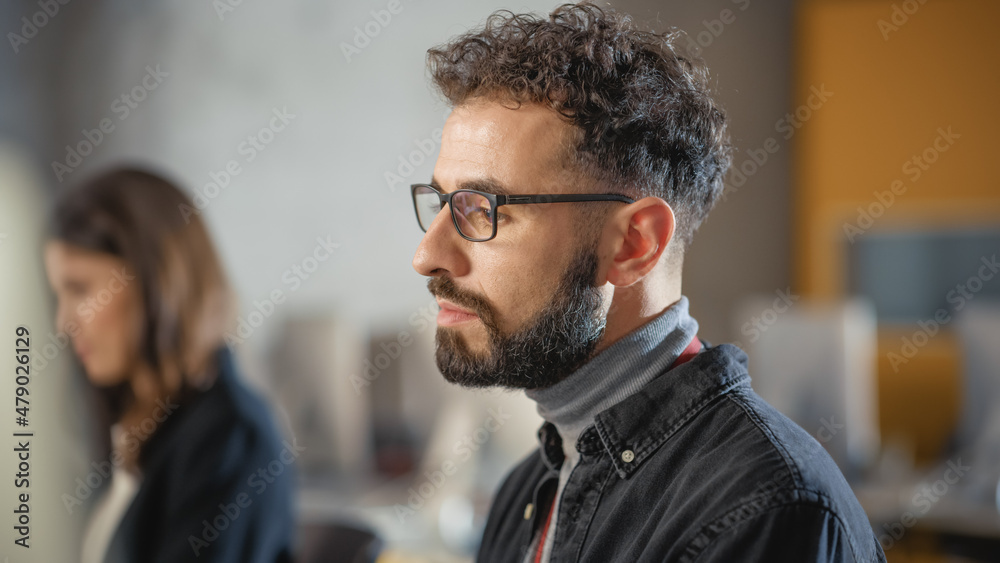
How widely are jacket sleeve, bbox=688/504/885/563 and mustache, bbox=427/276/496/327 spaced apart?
0.39m

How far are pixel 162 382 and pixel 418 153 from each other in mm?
3088

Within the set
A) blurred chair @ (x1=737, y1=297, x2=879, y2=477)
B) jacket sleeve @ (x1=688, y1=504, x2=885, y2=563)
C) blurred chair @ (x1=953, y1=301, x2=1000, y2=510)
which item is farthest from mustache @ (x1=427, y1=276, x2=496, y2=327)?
blurred chair @ (x1=953, y1=301, x2=1000, y2=510)

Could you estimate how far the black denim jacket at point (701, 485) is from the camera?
807 mm

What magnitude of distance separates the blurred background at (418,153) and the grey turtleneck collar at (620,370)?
2.22 meters

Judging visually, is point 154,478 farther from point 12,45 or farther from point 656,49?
point 12,45

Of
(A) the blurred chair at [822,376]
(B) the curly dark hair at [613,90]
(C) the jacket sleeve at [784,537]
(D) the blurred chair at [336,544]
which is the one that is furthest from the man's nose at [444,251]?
(A) the blurred chair at [822,376]

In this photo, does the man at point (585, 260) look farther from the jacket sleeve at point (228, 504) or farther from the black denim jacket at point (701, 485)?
the jacket sleeve at point (228, 504)

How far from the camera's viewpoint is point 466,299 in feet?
3.51

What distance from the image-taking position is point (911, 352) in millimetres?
4496

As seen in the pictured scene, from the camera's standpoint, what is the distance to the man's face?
104 cm

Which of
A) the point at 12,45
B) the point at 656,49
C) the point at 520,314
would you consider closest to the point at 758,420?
the point at 520,314

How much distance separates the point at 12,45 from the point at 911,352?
15.3 ft

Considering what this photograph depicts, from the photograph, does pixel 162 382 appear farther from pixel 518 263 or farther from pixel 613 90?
A: pixel 613 90

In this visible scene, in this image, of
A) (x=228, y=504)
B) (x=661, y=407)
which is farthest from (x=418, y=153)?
(x=661, y=407)
